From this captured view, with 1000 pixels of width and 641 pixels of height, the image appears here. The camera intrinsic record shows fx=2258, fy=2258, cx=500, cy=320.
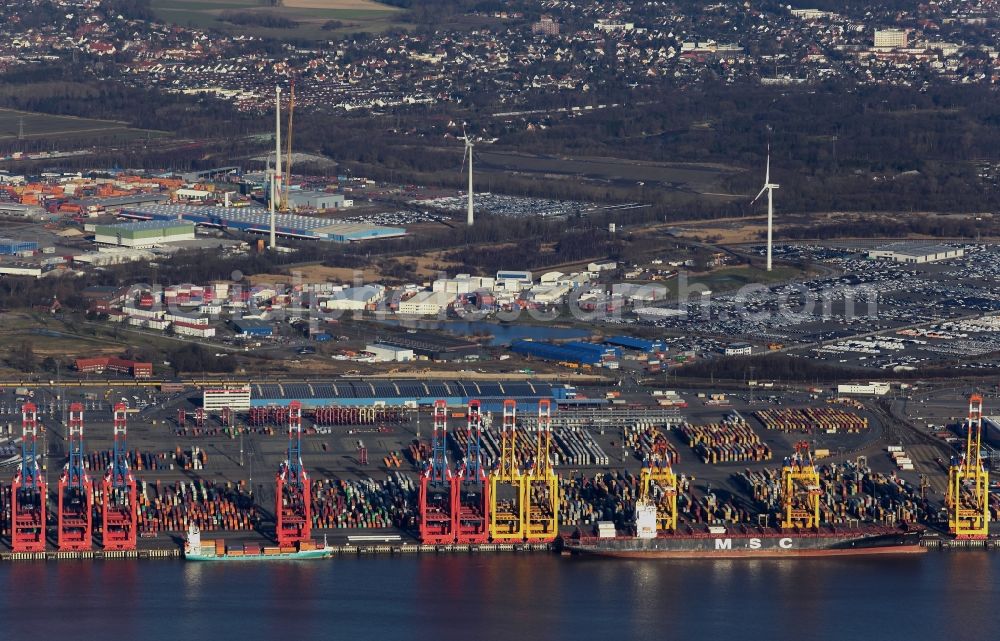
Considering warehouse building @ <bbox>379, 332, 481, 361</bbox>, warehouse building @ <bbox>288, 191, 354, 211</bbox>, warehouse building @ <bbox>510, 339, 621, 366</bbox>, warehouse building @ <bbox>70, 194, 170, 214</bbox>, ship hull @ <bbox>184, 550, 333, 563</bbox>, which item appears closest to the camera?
ship hull @ <bbox>184, 550, 333, 563</bbox>

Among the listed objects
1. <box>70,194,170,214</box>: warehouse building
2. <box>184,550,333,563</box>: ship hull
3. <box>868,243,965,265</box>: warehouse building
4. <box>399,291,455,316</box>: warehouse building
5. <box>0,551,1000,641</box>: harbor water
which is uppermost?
<box>70,194,170,214</box>: warehouse building

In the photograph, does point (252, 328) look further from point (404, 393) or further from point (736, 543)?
point (736, 543)

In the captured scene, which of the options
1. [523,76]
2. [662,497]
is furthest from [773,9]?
[662,497]

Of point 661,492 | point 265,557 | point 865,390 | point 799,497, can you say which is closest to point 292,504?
point 265,557

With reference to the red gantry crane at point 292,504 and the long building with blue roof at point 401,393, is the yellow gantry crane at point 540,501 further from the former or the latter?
the long building with blue roof at point 401,393

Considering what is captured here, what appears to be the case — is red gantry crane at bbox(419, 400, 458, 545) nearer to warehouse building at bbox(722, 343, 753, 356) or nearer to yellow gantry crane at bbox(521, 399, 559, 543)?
yellow gantry crane at bbox(521, 399, 559, 543)

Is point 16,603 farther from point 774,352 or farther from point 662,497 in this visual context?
point 774,352

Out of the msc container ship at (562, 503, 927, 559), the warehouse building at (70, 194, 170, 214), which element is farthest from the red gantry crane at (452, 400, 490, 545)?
the warehouse building at (70, 194, 170, 214)

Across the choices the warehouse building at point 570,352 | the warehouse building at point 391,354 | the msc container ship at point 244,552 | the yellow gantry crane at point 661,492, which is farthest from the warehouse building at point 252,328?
the msc container ship at point 244,552
